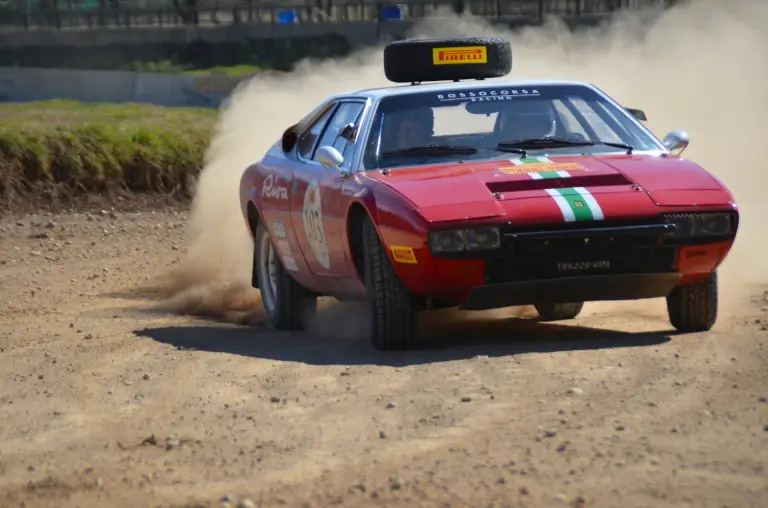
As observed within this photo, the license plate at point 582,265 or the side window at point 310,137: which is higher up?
the side window at point 310,137

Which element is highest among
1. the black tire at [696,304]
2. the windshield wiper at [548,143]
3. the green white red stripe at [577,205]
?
the windshield wiper at [548,143]

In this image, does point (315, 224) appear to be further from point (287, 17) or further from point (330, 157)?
point (287, 17)

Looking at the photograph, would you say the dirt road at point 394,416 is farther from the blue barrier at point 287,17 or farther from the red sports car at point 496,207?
the blue barrier at point 287,17

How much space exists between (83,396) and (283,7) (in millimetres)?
27273

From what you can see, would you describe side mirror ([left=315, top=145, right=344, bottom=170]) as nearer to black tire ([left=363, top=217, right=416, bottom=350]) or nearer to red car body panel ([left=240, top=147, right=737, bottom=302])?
red car body panel ([left=240, top=147, right=737, bottom=302])

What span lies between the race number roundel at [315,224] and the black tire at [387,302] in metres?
0.88

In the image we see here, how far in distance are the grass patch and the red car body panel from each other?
1002 cm

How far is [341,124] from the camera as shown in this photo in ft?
29.5

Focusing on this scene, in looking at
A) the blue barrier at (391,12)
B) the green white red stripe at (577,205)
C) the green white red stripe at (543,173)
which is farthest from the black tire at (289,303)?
the blue barrier at (391,12)

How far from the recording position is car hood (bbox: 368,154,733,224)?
285 inches

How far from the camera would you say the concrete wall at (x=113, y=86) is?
94.2ft

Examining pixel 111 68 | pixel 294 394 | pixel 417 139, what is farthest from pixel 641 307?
pixel 111 68

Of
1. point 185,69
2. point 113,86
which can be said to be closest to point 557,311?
point 113,86

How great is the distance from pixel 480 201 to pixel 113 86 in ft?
79.0
